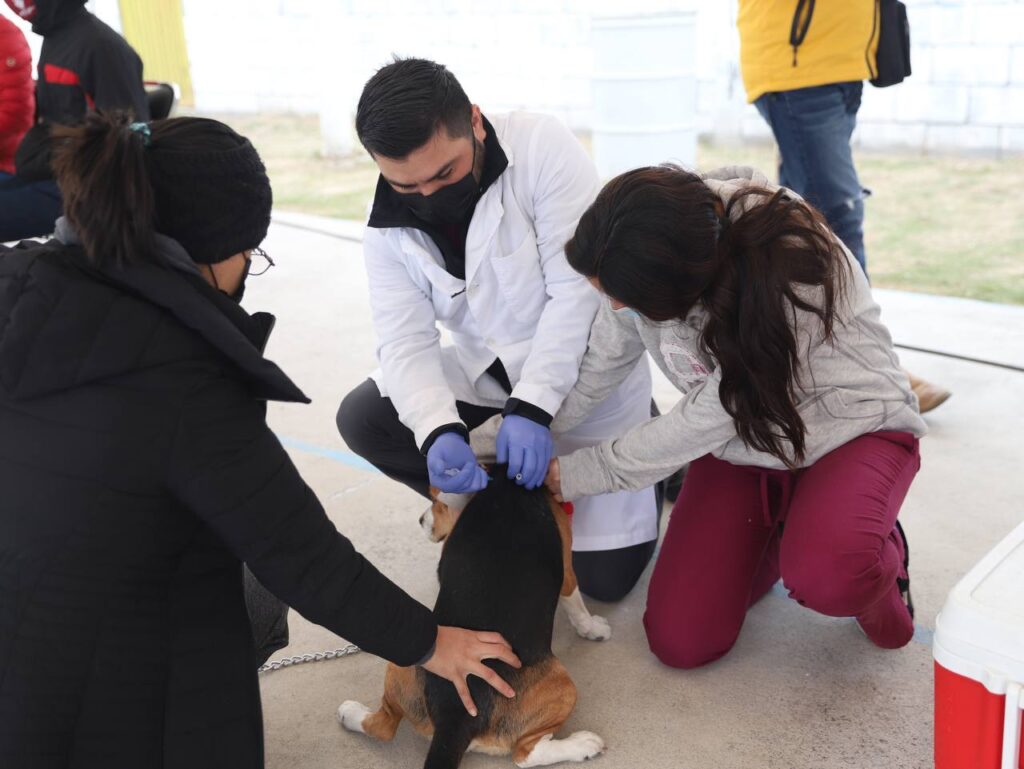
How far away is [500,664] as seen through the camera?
6.20 ft

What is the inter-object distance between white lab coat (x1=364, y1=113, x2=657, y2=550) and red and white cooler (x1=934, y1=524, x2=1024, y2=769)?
1.09 meters

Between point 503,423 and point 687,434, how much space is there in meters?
0.43

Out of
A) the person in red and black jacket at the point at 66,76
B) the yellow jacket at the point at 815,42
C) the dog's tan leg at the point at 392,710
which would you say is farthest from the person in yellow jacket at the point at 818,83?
the person in red and black jacket at the point at 66,76

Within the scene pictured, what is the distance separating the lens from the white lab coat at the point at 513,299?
234 cm

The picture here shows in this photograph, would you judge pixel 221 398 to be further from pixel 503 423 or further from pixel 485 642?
pixel 503 423

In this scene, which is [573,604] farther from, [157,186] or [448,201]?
[157,186]

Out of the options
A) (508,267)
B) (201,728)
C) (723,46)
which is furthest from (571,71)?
(201,728)

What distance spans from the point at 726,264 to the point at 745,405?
11.9 inches

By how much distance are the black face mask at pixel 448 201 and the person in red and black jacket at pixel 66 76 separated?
200 cm

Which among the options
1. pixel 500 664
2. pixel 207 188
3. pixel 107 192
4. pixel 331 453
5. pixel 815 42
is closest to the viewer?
pixel 107 192

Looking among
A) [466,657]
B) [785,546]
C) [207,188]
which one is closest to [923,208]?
[785,546]

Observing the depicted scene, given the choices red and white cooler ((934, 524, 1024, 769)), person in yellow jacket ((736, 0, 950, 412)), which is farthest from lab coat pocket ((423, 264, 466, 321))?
person in yellow jacket ((736, 0, 950, 412))

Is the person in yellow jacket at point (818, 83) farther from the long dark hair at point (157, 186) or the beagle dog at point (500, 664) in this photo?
the long dark hair at point (157, 186)

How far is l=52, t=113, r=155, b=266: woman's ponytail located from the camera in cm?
132
